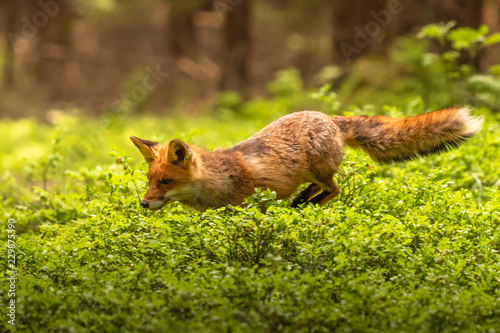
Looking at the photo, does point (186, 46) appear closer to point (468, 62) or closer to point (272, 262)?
point (468, 62)

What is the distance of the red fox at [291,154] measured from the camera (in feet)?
19.1

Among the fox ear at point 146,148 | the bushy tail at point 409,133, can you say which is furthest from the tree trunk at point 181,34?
the fox ear at point 146,148

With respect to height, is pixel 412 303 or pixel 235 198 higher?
pixel 235 198

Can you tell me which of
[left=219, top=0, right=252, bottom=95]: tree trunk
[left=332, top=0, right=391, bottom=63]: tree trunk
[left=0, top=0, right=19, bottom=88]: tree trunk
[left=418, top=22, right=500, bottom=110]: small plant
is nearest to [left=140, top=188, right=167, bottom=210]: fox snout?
[left=418, top=22, right=500, bottom=110]: small plant

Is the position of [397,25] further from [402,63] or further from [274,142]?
[274,142]

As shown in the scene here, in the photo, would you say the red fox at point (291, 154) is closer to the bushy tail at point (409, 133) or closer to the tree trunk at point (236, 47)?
the bushy tail at point (409, 133)

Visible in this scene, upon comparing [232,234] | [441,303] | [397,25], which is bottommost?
[441,303]

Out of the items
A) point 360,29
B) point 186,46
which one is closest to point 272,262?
point 360,29

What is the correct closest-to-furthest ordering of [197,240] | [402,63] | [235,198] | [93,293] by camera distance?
[93,293] < [197,240] < [235,198] < [402,63]

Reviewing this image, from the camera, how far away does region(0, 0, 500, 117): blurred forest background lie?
17.9 metres

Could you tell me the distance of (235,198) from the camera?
19.9 feet

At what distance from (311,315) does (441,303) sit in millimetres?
1036

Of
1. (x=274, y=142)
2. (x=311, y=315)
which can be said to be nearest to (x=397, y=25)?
(x=274, y=142)

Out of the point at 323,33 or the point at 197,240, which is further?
the point at 323,33
